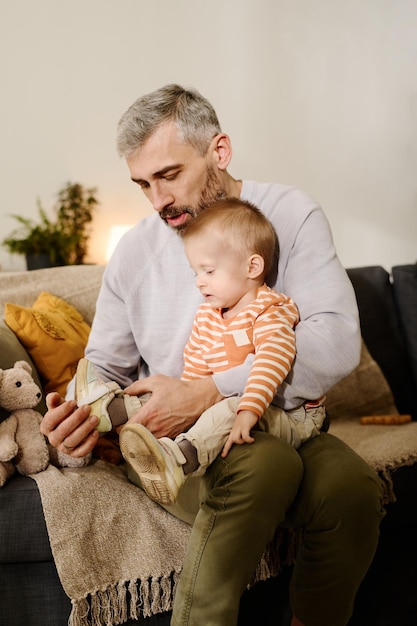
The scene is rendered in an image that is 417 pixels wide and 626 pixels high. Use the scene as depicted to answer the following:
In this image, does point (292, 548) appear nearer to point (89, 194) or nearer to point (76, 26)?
point (89, 194)

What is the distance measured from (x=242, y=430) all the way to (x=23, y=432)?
0.58m

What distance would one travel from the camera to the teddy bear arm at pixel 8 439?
4.59ft

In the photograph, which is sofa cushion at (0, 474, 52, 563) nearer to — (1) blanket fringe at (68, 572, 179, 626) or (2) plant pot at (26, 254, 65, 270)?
(1) blanket fringe at (68, 572, 179, 626)

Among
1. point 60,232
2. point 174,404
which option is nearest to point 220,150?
point 174,404

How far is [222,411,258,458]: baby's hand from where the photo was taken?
1169 millimetres

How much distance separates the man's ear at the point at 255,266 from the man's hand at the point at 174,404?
0.24 meters

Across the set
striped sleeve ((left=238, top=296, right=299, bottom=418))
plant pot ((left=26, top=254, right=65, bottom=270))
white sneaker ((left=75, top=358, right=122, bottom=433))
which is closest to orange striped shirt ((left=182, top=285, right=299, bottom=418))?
striped sleeve ((left=238, top=296, right=299, bottom=418))

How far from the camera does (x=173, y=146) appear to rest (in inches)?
59.1

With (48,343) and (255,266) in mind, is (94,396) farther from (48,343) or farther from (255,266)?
(48,343)

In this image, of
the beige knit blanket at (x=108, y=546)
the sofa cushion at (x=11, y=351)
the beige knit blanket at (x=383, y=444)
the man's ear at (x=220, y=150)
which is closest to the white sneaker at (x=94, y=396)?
the beige knit blanket at (x=108, y=546)

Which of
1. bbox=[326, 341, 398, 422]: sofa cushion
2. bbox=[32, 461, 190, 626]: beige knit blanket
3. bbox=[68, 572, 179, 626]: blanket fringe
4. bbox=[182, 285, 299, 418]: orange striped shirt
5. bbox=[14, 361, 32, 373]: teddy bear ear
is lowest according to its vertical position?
bbox=[326, 341, 398, 422]: sofa cushion

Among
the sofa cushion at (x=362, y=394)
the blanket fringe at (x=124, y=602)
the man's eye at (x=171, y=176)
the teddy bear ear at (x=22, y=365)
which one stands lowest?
the sofa cushion at (x=362, y=394)

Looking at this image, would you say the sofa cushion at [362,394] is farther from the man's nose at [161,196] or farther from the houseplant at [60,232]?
the houseplant at [60,232]

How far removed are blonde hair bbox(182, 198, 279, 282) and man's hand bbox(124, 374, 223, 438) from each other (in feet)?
0.96
